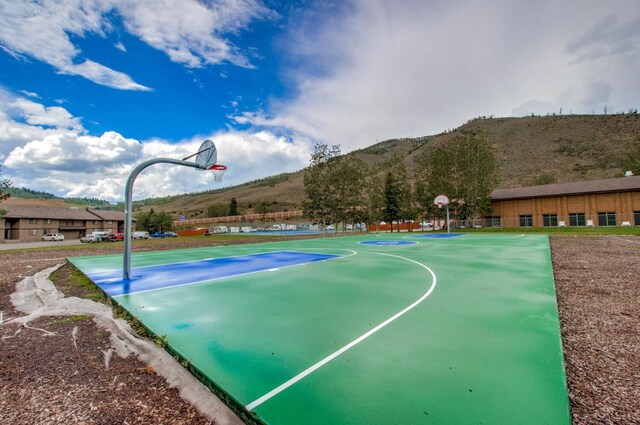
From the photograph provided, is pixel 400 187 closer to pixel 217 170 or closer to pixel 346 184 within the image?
pixel 346 184

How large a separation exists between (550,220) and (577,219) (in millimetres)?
2677

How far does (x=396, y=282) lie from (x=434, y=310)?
95.1 inches

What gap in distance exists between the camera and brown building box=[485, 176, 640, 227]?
35.6 meters

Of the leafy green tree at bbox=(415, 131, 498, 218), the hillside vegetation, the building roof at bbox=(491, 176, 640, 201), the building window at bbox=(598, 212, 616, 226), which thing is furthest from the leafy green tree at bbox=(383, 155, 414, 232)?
the building window at bbox=(598, 212, 616, 226)

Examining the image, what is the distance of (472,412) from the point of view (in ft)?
8.33

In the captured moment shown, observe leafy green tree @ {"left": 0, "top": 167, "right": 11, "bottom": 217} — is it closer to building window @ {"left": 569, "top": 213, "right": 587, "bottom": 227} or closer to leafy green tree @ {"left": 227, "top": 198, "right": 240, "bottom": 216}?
building window @ {"left": 569, "top": 213, "right": 587, "bottom": 227}

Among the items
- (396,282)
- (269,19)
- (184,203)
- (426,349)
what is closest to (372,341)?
(426,349)

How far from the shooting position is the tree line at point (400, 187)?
124 feet

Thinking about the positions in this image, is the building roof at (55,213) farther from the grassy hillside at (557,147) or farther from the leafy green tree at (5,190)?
the leafy green tree at (5,190)

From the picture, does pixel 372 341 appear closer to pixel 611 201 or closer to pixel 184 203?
pixel 611 201

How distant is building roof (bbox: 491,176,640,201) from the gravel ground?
41128 millimetres

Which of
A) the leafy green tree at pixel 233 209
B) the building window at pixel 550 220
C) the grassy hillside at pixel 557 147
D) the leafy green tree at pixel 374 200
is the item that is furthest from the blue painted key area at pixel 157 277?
the leafy green tree at pixel 233 209

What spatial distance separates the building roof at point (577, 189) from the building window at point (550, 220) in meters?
2.62

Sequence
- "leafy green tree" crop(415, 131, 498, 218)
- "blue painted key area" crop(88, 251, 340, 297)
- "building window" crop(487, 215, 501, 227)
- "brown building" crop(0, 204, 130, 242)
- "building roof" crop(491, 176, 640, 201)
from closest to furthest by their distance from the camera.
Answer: "blue painted key area" crop(88, 251, 340, 297) < "building roof" crop(491, 176, 640, 201) < "leafy green tree" crop(415, 131, 498, 218) < "building window" crop(487, 215, 501, 227) < "brown building" crop(0, 204, 130, 242)
